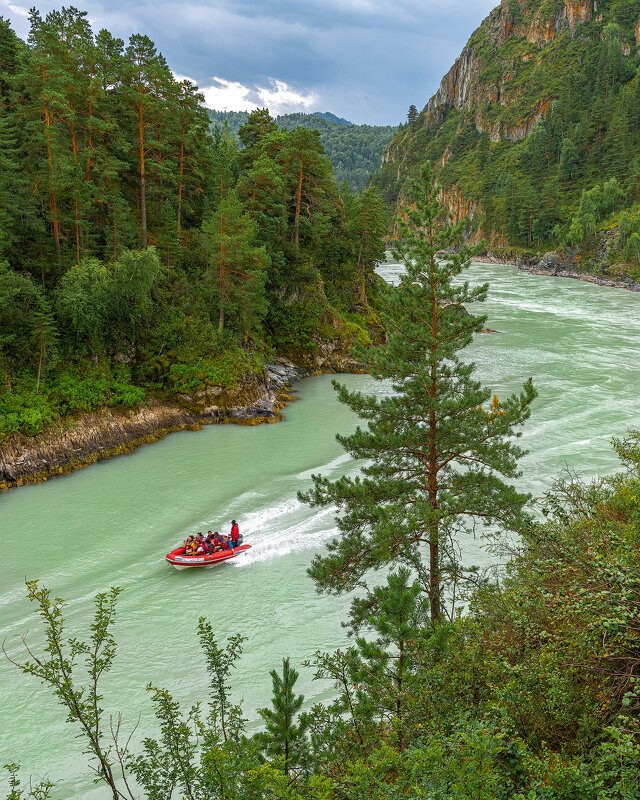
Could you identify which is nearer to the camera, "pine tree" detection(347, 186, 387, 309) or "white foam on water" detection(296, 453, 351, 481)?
"white foam on water" detection(296, 453, 351, 481)

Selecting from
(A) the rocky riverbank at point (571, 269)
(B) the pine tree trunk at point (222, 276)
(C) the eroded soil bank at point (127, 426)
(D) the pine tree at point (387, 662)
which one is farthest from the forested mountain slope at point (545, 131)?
(D) the pine tree at point (387, 662)

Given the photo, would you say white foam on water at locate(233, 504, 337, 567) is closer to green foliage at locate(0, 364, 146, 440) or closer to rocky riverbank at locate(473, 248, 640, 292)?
green foliage at locate(0, 364, 146, 440)

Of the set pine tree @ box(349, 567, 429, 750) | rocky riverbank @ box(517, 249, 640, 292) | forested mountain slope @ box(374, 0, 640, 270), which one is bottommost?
pine tree @ box(349, 567, 429, 750)

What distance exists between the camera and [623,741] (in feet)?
14.3

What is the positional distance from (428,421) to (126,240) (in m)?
23.3

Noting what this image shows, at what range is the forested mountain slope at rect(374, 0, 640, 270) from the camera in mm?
90688

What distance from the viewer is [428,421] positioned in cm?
1128

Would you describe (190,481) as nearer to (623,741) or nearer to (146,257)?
(146,257)

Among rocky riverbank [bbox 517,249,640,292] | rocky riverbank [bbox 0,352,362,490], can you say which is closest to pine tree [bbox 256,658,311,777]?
rocky riverbank [bbox 0,352,362,490]

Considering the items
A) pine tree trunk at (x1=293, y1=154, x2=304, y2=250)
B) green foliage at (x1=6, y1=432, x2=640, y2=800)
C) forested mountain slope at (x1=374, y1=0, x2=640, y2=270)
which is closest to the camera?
green foliage at (x1=6, y1=432, x2=640, y2=800)

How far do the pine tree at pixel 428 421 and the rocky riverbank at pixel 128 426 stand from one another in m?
14.7

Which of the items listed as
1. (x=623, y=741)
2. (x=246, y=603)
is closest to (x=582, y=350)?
(x=246, y=603)

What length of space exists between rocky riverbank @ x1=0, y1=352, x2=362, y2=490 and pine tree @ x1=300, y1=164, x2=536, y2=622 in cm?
1473

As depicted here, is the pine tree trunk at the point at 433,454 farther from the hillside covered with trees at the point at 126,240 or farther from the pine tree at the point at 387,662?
the hillside covered with trees at the point at 126,240
